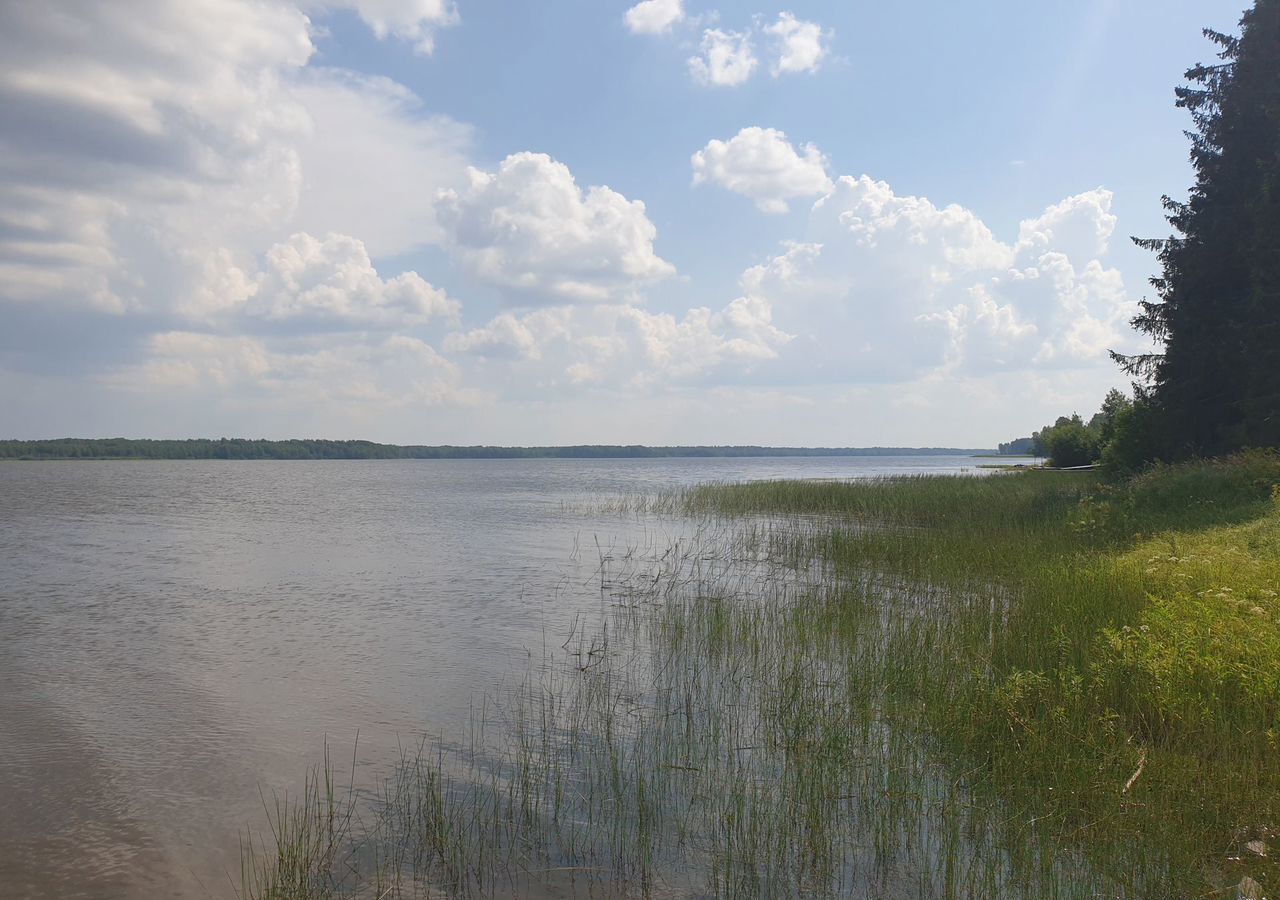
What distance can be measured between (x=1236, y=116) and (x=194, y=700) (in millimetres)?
31500

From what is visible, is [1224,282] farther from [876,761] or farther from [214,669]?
[214,669]

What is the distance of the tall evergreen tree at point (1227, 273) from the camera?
22841 millimetres

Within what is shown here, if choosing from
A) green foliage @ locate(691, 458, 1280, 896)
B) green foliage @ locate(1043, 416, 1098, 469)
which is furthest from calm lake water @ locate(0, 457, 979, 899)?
green foliage @ locate(1043, 416, 1098, 469)

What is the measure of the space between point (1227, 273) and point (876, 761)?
27151 millimetres

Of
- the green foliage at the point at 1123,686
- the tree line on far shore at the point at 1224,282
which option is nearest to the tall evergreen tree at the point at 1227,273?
the tree line on far shore at the point at 1224,282

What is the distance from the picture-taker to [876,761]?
22.4 feet

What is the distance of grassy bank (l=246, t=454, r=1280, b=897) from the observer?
207 inches

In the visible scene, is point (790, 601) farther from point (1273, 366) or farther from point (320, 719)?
point (1273, 366)

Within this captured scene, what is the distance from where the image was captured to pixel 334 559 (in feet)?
72.1

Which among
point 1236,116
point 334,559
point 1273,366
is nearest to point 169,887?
point 334,559

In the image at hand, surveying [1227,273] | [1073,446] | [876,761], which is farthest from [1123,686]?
[1073,446]

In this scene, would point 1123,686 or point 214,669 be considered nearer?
point 1123,686

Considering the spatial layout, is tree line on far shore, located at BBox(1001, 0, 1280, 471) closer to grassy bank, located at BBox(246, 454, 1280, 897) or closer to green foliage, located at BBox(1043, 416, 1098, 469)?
grassy bank, located at BBox(246, 454, 1280, 897)

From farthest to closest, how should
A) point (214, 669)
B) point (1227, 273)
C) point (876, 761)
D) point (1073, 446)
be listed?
1. point (1073, 446)
2. point (1227, 273)
3. point (214, 669)
4. point (876, 761)
